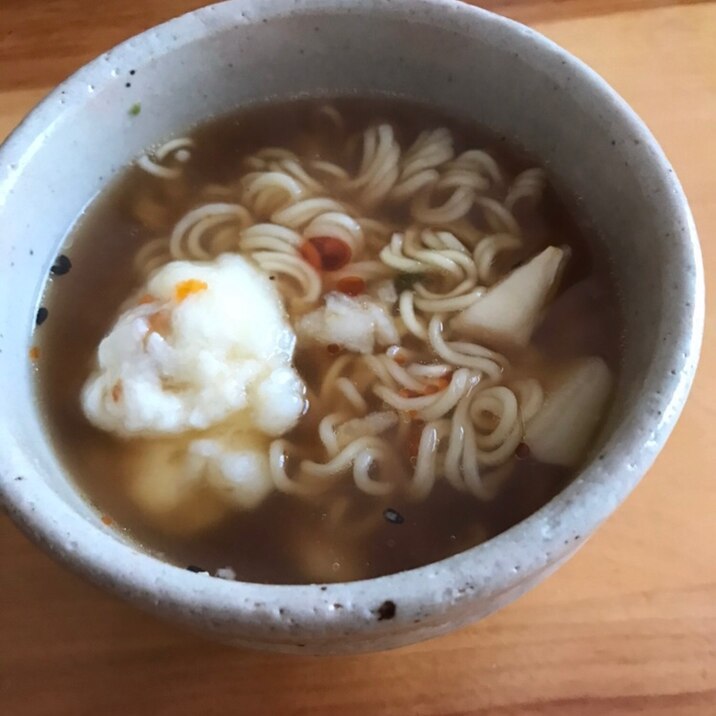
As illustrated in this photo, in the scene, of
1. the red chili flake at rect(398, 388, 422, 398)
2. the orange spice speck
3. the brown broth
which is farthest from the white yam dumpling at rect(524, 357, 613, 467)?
the orange spice speck

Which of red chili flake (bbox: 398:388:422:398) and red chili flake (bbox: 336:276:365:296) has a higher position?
red chili flake (bbox: 336:276:365:296)

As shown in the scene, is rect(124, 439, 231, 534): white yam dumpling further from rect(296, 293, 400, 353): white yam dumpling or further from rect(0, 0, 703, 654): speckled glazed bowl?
rect(296, 293, 400, 353): white yam dumpling

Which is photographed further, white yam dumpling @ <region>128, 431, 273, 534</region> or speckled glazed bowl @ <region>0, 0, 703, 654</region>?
white yam dumpling @ <region>128, 431, 273, 534</region>

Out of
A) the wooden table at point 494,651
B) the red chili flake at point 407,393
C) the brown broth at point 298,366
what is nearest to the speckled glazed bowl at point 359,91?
the brown broth at point 298,366

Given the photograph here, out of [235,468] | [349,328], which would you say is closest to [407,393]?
[349,328]

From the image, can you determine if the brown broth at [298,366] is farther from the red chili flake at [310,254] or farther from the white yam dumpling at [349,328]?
the red chili flake at [310,254]

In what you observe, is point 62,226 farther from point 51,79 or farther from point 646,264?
point 646,264

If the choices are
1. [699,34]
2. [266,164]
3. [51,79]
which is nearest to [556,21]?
[699,34]
